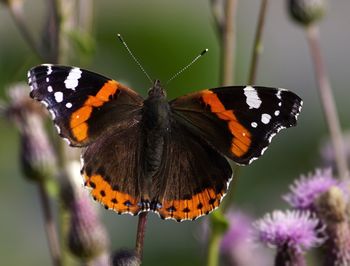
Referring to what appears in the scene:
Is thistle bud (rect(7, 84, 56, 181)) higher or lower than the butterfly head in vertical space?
lower

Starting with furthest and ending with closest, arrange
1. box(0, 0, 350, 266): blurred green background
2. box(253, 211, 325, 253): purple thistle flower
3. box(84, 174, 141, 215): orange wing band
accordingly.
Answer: box(0, 0, 350, 266): blurred green background < box(253, 211, 325, 253): purple thistle flower < box(84, 174, 141, 215): orange wing band

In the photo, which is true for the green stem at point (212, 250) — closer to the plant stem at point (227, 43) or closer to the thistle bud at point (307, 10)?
the plant stem at point (227, 43)

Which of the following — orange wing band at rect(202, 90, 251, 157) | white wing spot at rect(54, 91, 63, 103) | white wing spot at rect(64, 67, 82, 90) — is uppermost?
white wing spot at rect(64, 67, 82, 90)

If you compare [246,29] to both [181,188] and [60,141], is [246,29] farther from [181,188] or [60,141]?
[181,188]

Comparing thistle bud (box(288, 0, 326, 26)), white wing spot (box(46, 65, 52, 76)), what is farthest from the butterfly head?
thistle bud (box(288, 0, 326, 26))

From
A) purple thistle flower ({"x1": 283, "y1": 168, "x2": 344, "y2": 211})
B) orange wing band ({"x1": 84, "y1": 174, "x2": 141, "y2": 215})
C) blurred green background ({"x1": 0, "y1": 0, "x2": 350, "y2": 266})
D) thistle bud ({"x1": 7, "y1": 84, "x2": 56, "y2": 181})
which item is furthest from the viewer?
blurred green background ({"x1": 0, "y1": 0, "x2": 350, "y2": 266})

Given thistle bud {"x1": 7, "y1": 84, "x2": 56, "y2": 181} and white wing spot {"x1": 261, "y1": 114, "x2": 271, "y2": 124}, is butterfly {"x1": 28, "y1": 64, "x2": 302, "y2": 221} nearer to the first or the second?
white wing spot {"x1": 261, "y1": 114, "x2": 271, "y2": 124}

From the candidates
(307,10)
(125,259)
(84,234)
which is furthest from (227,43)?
(125,259)
